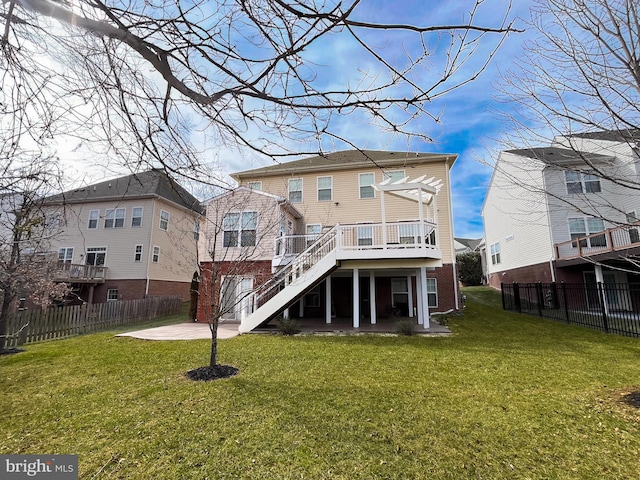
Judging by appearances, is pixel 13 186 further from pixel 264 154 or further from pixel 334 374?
pixel 334 374

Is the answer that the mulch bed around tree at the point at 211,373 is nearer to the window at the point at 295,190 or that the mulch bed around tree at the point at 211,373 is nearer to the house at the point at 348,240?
the house at the point at 348,240

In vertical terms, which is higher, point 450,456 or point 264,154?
point 264,154

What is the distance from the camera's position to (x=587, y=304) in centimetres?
1247

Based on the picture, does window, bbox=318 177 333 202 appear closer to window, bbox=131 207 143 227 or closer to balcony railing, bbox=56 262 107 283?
window, bbox=131 207 143 227

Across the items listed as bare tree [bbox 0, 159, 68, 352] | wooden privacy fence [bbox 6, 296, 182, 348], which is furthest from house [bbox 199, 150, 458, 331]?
wooden privacy fence [bbox 6, 296, 182, 348]

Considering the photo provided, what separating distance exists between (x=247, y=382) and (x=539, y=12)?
22.8 feet

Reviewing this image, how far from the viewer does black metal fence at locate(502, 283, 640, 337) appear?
10391 mm

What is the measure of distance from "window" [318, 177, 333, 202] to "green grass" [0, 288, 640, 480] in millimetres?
9787

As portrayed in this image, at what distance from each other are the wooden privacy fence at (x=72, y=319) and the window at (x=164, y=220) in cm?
630

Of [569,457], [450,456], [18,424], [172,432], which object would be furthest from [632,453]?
[18,424]

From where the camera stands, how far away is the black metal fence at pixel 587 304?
34.1 feet

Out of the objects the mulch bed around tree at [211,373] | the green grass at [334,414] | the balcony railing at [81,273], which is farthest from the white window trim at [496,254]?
the balcony railing at [81,273]

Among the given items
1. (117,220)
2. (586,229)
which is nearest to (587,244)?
(586,229)

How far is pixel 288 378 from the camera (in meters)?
5.60
